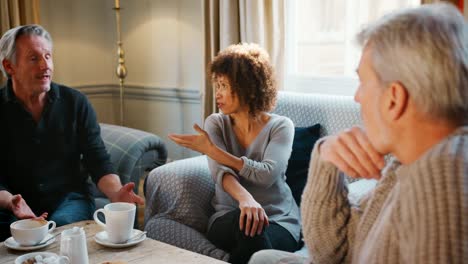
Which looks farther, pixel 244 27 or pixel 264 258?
pixel 244 27

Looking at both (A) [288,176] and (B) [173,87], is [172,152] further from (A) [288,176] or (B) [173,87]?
Result: (A) [288,176]

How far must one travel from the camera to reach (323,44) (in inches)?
121

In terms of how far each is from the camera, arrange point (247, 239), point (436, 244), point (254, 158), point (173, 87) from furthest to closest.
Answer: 1. point (173, 87)
2. point (254, 158)
3. point (247, 239)
4. point (436, 244)

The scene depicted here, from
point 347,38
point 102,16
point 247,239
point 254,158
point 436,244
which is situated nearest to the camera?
point 436,244

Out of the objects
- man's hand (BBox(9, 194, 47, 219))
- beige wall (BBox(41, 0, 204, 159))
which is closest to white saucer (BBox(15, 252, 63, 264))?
man's hand (BBox(9, 194, 47, 219))

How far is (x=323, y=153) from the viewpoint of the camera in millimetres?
1248

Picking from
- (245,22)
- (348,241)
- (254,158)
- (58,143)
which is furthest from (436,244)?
(245,22)

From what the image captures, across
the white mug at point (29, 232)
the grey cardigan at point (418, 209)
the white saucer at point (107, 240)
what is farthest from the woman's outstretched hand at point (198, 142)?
the grey cardigan at point (418, 209)

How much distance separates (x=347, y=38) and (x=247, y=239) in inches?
57.2

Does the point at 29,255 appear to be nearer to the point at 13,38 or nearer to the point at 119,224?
the point at 119,224

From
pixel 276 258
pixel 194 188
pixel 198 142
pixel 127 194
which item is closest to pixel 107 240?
pixel 127 194

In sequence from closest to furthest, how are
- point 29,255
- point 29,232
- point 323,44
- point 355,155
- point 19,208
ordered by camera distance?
point 355,155, point 29,255, point 29,232, point 19,208, point 323,44

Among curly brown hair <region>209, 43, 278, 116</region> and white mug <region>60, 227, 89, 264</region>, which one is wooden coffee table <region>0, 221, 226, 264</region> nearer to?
white mug <region>60, 227, 89, 264</region>

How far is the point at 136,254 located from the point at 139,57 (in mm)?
2979
